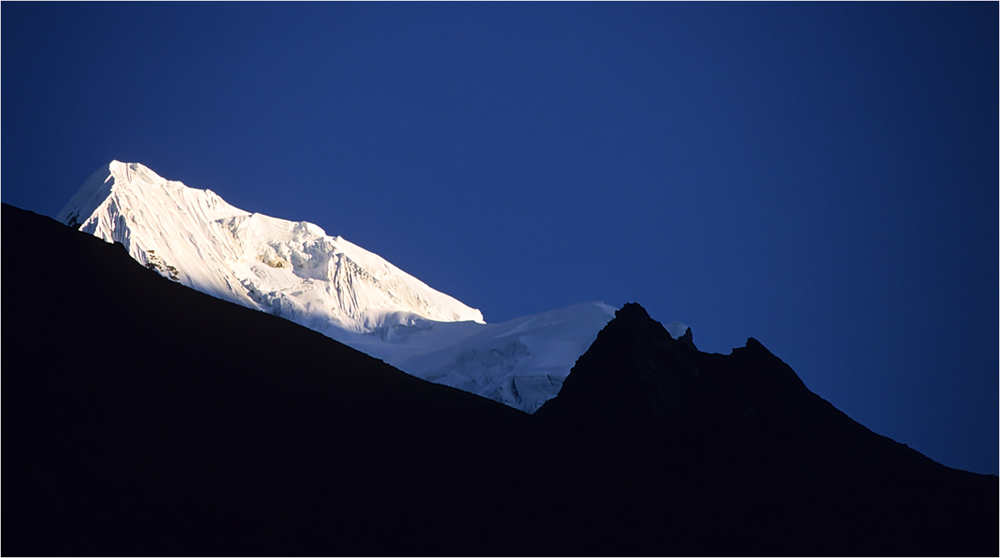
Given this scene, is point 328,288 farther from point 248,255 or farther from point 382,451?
point 382,451

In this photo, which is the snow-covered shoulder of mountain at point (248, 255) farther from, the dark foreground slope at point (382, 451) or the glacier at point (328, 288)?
the dark foreground slope at point (382, 451)

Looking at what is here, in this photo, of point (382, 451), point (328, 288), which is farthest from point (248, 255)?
point (382, 451)

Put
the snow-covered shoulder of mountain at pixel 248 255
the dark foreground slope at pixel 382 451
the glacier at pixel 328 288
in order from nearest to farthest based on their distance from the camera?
1. the dark foreground slope at pixel 382 451
2. the glacier at pixel 328 288
3. the snow-covered shoulder of mountain at pixel 248 255

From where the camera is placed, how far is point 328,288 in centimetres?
12675

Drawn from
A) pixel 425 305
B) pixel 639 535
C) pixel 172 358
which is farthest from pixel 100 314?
pixel 425 305

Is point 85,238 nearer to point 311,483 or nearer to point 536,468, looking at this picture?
point 311,483

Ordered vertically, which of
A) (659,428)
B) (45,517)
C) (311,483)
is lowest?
(45,517)

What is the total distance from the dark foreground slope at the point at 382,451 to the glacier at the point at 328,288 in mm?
39414

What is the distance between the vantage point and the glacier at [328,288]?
77.5 meters

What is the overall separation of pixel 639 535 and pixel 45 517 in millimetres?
14120

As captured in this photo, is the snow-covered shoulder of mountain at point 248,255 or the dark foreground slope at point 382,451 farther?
the snow-covered shoulder of mountain at point 248,255

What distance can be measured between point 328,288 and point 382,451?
352ft

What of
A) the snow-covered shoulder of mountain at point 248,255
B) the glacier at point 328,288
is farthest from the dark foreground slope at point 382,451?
the snow-covered shoulder of mountain at point 248,255

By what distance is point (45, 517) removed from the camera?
16391mm
